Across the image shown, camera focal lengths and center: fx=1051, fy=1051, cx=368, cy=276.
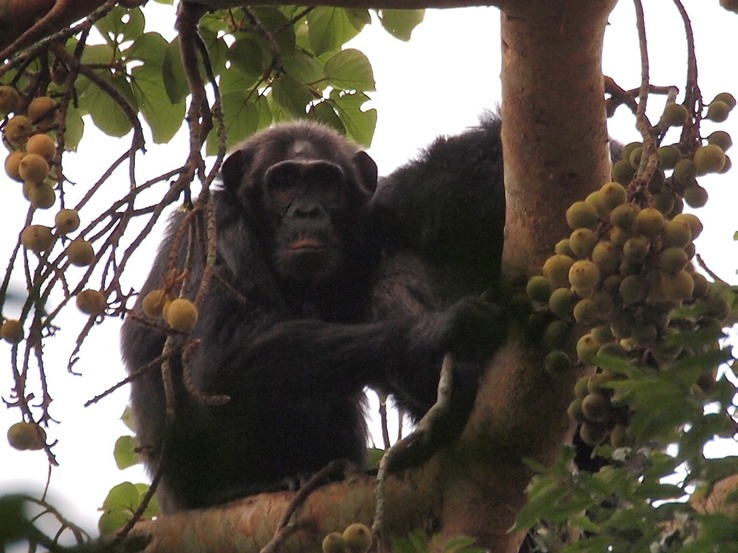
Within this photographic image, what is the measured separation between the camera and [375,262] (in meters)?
4.36

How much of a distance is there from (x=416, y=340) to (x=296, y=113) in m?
1.04

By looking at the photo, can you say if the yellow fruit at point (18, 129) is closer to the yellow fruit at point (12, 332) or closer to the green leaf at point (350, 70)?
→ the yellow fruit at point (12, 332)

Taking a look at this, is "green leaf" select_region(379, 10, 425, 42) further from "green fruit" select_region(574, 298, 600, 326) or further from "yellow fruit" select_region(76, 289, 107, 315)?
"yellow fruit" select_region(76, 289, 107, 315)

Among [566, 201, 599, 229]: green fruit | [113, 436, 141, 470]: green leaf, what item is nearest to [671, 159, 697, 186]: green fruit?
[566, 201, 599, 229]: green fruit

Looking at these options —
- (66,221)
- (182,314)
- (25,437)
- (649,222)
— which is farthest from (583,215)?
(25,437)

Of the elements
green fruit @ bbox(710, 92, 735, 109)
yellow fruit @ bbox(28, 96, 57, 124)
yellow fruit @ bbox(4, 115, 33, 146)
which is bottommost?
green fruit @ bbox(710, 92, 735, 109)

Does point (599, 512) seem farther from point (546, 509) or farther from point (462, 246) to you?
point (462, 246)

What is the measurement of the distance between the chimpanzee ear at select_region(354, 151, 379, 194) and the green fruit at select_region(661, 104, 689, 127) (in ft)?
8.75

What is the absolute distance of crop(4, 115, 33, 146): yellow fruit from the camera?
2.37 meters

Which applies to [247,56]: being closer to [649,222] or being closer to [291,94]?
[291,94]

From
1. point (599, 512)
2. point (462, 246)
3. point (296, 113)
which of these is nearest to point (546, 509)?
point (599, 512)

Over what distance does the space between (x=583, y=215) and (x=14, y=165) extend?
123 centimetres

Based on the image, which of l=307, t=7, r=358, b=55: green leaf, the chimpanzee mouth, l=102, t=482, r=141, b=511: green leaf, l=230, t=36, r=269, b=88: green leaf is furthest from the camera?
the chimpanzee mouth

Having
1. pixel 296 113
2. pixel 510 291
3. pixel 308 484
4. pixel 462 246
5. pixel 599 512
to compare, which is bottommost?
pixel 599 512
